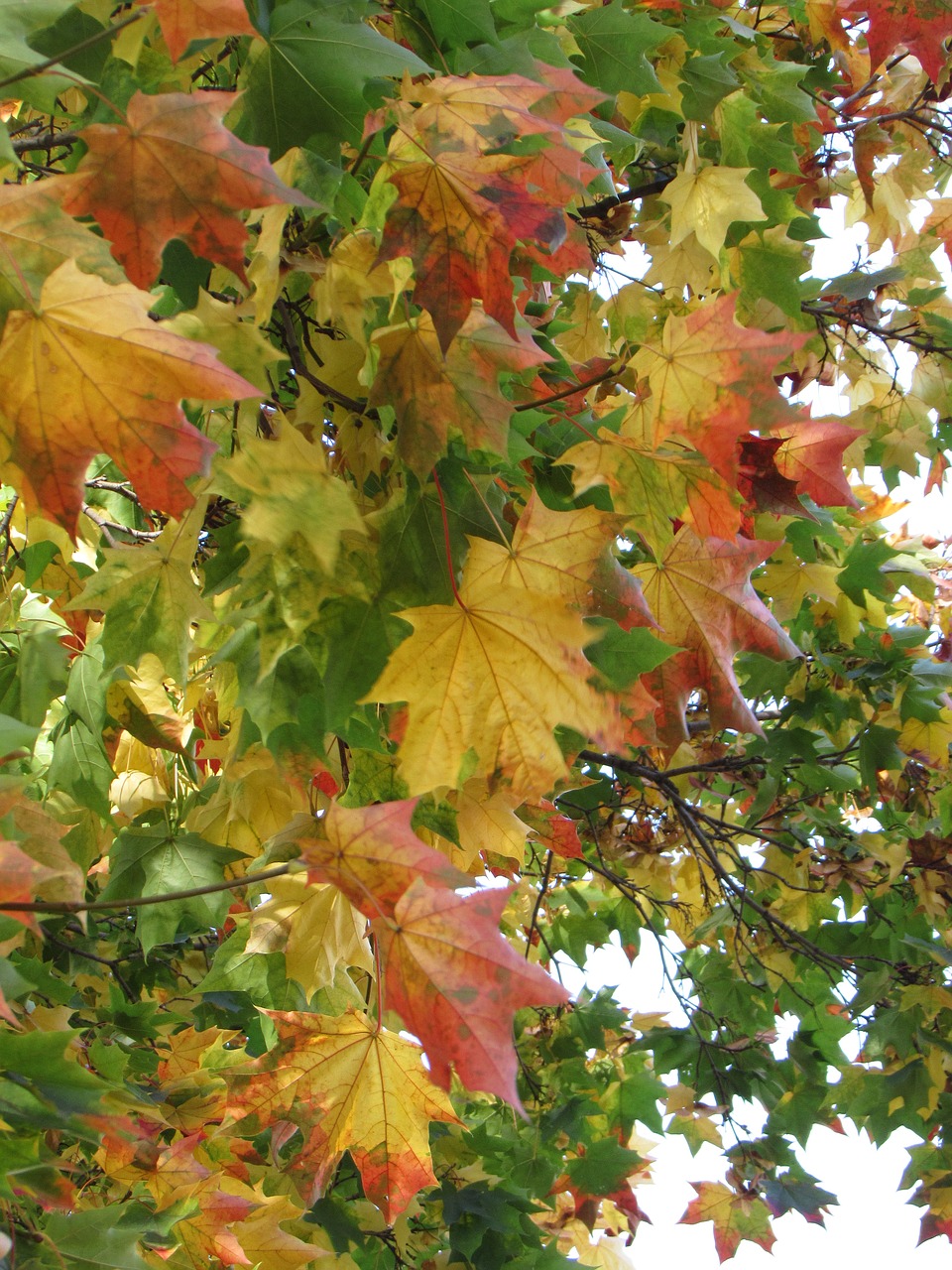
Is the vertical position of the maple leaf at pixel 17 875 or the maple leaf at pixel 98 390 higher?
the maple leaf at pixel 98 390

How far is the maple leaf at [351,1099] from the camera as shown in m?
1.46

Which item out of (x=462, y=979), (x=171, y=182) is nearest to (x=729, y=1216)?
Result: (x=462, y=979)

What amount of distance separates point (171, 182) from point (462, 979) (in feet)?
2.71

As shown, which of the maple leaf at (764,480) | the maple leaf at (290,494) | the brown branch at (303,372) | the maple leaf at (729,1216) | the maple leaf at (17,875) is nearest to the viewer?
the maple leaf at (17,875)

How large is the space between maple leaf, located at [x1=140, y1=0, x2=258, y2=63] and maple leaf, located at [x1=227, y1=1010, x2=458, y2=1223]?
48.0 inches

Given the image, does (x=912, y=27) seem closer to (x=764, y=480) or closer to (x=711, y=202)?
(x=711, y=202)

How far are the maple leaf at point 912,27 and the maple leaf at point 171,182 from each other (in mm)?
1540

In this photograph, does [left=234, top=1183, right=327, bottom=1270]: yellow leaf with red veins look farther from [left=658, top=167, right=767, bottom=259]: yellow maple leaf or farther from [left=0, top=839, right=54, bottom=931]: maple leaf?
[left=658, top=167, right=767, bottom=259]: yellow maple leaf

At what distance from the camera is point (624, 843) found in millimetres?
3414

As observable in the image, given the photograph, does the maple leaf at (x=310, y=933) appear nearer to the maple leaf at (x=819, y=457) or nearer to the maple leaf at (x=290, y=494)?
the maple leaf at (x=290, y=494)

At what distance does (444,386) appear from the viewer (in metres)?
1.15

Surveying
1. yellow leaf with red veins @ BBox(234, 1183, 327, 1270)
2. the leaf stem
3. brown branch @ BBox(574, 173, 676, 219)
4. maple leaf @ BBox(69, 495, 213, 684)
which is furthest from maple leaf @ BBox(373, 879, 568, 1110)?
brown branch @ BBox(574, 173, 676, 219)

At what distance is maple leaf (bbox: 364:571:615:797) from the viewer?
44.3 inches

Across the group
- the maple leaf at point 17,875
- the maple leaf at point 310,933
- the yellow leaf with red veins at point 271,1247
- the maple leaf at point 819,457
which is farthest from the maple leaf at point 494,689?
the yellow leaf with red veins at point 271,1247
